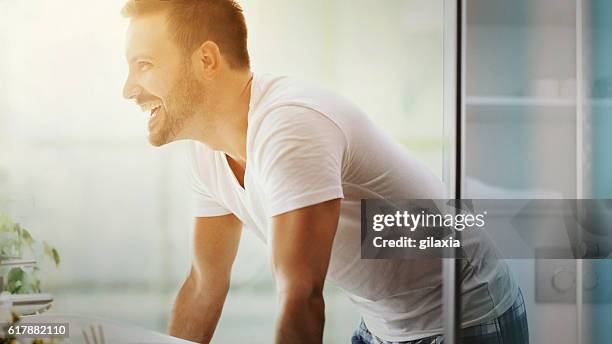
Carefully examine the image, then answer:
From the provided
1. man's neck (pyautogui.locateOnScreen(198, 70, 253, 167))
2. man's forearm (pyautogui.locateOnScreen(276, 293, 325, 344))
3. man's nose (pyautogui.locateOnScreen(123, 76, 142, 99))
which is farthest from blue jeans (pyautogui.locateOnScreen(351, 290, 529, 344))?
man's nose (pyautogui.locateOnScreen(123, 76, 142, 99))

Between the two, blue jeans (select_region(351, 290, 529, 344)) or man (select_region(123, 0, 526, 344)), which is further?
blue jeans (select_region(351, 290, 529, 344))

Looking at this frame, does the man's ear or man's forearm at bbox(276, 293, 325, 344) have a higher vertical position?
the man's ear

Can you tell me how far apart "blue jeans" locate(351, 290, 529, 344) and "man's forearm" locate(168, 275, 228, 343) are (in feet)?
1.33

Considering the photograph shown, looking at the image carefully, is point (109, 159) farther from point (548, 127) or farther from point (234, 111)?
point (548, 127)

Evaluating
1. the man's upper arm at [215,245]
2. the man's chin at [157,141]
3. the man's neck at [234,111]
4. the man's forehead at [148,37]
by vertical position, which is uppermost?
the man's forehead at [148,37]

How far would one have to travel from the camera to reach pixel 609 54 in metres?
2.08

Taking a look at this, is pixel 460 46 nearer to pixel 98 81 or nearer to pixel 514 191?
pixel 514 191

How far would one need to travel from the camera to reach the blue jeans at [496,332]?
2.02 metres


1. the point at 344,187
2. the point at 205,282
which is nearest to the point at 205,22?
the point at 344,187

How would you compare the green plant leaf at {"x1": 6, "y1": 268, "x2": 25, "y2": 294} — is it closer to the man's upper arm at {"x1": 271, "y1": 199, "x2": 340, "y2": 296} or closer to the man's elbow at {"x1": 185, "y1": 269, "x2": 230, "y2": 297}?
the man's elbow at {"x1": 185, "y1": 269, "x2": 230, "y2": 297}

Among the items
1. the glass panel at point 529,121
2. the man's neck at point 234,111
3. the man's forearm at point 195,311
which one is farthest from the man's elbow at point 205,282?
the glass panel at point 529,121

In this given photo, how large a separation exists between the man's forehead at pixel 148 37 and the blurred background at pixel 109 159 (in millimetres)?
71

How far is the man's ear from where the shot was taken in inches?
76.8

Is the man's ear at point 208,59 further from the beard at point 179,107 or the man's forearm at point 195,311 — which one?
the man's forearm at point 195,311
